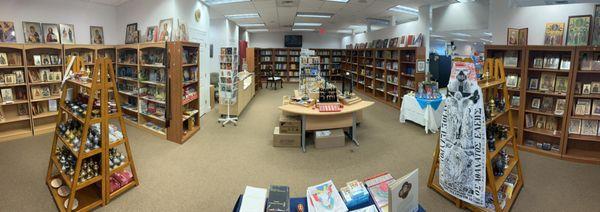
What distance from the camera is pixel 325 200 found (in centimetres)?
187

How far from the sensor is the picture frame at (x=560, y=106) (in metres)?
4.73

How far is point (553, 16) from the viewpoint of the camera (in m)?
5.21

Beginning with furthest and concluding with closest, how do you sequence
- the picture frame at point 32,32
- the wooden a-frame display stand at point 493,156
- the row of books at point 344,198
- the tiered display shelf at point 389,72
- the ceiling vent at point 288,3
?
the tiered display shelf at point 389,72 → the ceiling vent at point 288,3 → the picture frame at point 32,32 → the wooden a-frame display stand at point 493,156 → the row of books at point 344,198

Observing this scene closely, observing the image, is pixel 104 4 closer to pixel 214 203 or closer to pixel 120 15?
pixel 120 15

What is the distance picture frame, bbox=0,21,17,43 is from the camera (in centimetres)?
549

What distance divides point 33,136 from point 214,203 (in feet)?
15.8

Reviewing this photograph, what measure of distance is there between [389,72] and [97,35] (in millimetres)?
8049

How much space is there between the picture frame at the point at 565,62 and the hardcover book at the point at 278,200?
5.07 metres

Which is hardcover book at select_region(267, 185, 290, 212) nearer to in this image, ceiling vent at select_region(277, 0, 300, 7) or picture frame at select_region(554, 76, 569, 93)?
picture frame at select_region(554, 76, 569, 93)

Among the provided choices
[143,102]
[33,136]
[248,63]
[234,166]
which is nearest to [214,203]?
[234,166]

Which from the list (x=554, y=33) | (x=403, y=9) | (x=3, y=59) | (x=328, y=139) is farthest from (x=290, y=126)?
(x=403, y=9)

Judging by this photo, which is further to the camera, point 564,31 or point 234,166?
point 564,31

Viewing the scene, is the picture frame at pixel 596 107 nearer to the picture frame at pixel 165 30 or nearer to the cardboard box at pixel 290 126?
the cardboard box at pixel 290 126

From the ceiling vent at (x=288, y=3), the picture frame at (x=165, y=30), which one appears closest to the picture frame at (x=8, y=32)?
the picture frame at (x=165, y=30)
